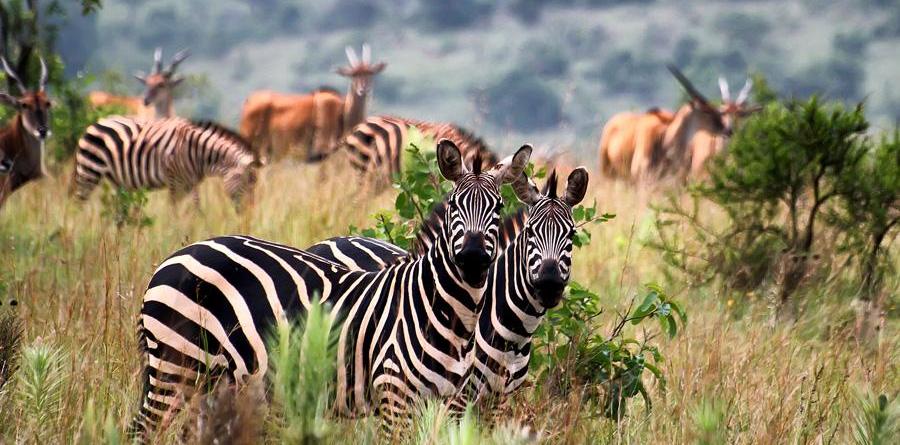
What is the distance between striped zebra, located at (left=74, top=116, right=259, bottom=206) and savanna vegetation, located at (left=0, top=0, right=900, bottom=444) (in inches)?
10.8

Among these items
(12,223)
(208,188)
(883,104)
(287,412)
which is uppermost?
(883,104)

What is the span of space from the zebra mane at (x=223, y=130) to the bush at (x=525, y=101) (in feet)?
183

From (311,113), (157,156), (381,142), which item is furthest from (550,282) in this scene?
(311,113)

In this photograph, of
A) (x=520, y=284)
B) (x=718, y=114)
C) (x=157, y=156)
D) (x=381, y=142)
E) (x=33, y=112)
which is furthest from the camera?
(x=718, y=114)

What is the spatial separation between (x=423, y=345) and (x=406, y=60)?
82.7 meters

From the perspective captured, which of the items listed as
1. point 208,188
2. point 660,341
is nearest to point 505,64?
point 208,188

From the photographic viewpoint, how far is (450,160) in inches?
154

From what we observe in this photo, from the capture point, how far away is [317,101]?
2011 cm

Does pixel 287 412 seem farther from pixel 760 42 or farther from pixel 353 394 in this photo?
pixel 760 42

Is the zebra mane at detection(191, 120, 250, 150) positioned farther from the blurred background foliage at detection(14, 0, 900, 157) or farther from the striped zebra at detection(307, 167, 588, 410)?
the blurred background foliage at detection(14, 0, 900, 157)

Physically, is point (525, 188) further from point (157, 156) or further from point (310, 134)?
point (310, 134)

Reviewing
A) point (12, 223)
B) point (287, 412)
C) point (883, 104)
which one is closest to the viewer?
point (287, 412)

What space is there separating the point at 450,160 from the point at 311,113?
53.6ft

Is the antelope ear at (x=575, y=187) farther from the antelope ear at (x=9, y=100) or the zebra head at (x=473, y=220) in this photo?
the antelope ear at (x=9, y=100)
